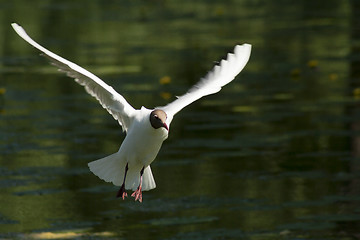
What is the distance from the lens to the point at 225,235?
9.52 metres

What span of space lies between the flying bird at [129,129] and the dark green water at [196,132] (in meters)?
1.16

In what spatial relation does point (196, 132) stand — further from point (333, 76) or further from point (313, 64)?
point (313, 64)

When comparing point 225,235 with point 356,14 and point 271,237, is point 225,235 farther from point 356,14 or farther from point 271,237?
Answer: point 356,14

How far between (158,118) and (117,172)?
111 centimetres

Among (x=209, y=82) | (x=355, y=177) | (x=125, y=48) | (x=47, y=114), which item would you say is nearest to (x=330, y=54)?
(x=125, y=48)

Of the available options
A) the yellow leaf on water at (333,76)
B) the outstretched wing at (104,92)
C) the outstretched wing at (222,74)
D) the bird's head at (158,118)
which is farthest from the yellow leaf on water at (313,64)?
the bird's head at (158,118)

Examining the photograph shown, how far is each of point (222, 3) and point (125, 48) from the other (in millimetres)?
8260

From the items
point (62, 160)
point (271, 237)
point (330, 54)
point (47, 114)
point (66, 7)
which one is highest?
point (66, 7)

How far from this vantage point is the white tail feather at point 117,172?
8492 mm

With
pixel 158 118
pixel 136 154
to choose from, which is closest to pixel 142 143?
pixel 136 154

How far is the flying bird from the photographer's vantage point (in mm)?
7910

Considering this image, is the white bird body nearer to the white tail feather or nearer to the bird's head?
the white tail feather

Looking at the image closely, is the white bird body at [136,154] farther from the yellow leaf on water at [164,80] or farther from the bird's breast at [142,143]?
the yellow leaf on water at [164,80]

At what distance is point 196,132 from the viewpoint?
1405 cm
